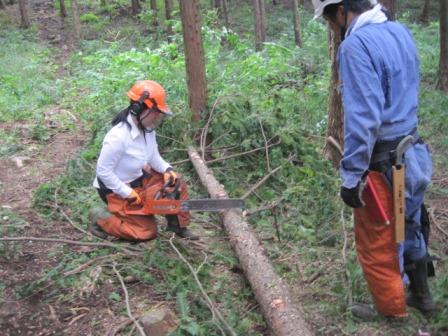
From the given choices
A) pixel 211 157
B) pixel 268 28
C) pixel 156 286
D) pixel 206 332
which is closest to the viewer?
pixel 206 332

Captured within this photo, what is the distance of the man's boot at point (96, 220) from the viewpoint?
5.07 metres

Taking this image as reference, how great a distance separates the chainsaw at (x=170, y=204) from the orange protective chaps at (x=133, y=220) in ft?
0.19

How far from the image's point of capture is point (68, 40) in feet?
A: 69.8

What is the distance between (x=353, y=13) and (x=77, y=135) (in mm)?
6523

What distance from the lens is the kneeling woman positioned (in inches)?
181

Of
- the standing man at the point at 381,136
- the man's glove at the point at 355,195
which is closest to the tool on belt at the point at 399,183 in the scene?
the standing man at the point at 381,136

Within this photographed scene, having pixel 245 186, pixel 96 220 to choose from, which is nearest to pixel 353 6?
pixel 96 220

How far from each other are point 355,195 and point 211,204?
1.93 m

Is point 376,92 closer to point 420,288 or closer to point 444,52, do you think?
point 420,288

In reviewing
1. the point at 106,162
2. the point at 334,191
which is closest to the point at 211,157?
the point at 334,191

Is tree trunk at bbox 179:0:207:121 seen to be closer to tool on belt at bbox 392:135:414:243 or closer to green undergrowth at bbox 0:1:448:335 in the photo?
green undergrowth at bbox 0:1:448:335

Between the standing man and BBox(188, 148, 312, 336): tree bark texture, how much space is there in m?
0.61

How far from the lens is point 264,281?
3.94 metres

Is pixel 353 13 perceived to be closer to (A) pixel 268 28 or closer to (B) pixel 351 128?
(B) pixel 351 128
